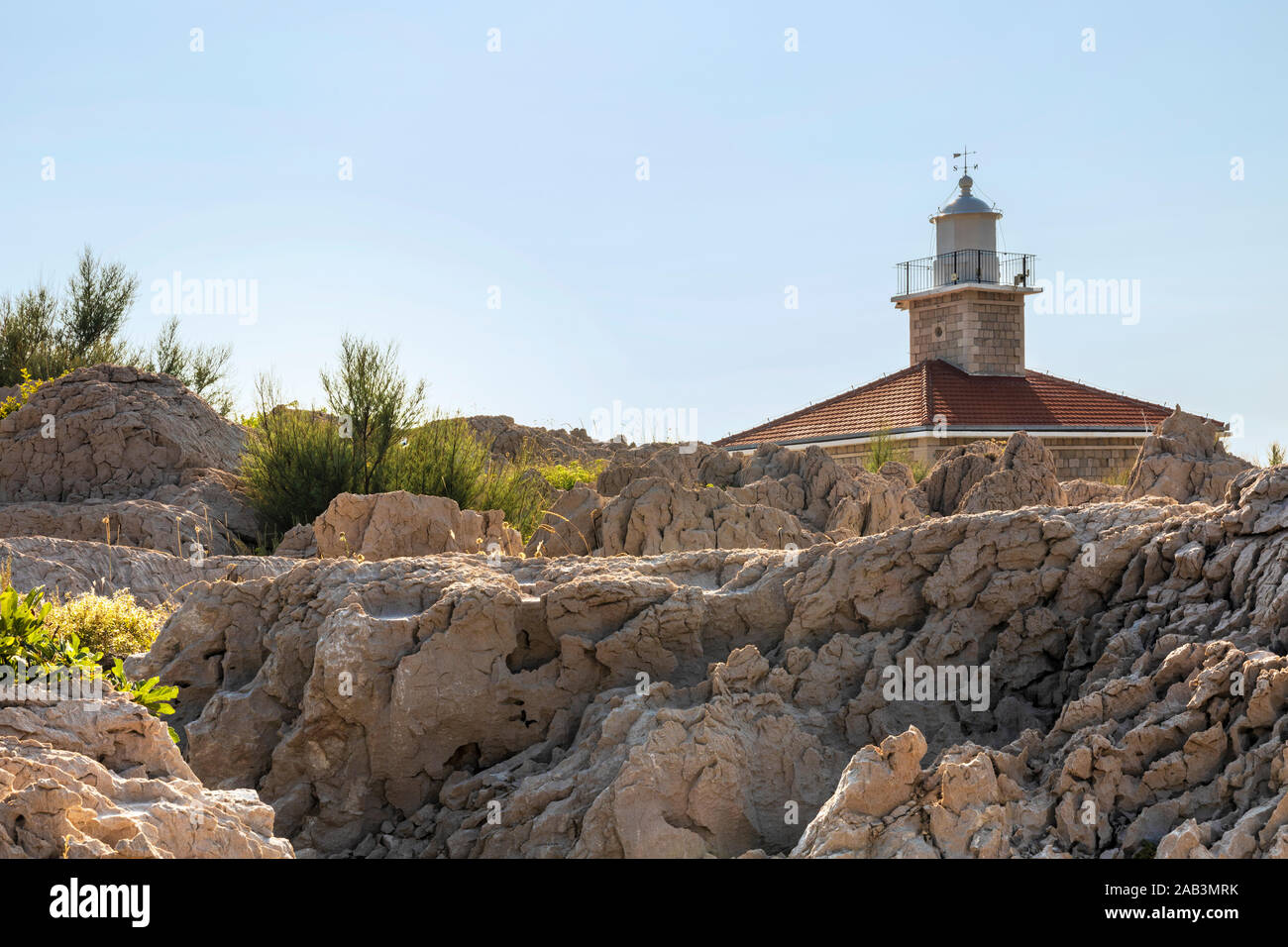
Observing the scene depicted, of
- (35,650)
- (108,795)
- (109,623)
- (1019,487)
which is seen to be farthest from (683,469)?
(108,795)

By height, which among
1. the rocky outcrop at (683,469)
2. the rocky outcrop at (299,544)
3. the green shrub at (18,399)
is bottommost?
the rocky outcrop at (299,544)

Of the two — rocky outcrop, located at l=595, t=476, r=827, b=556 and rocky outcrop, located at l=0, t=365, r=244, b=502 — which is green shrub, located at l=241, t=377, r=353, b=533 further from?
rocky outcrop, located at l=595, t=476, r=827, b=556

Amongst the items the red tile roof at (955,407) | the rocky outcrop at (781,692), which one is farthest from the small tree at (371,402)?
the red tile roof at (955,407)

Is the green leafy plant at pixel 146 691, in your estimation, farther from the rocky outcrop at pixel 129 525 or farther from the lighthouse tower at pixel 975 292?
the lighthouse tower at pixel 975 292

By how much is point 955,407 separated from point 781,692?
3028 centimetres

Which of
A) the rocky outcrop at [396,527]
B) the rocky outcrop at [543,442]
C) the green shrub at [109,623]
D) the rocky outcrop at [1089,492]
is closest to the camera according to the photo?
the green shrub at [109,623]

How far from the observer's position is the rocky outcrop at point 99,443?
54.4ft

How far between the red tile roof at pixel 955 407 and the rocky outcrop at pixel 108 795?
29.5 m

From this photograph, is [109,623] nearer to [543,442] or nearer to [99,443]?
[99,443]

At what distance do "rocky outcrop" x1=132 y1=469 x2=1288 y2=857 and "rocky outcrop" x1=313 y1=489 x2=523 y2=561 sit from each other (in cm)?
322

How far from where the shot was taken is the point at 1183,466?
1511 cm

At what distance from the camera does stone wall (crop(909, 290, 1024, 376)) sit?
38.9m

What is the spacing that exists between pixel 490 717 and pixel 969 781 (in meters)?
2.75

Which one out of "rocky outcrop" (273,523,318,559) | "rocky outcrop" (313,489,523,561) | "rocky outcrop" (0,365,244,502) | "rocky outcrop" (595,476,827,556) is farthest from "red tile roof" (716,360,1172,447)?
"rocky outcrop" (313,489,523,561)
